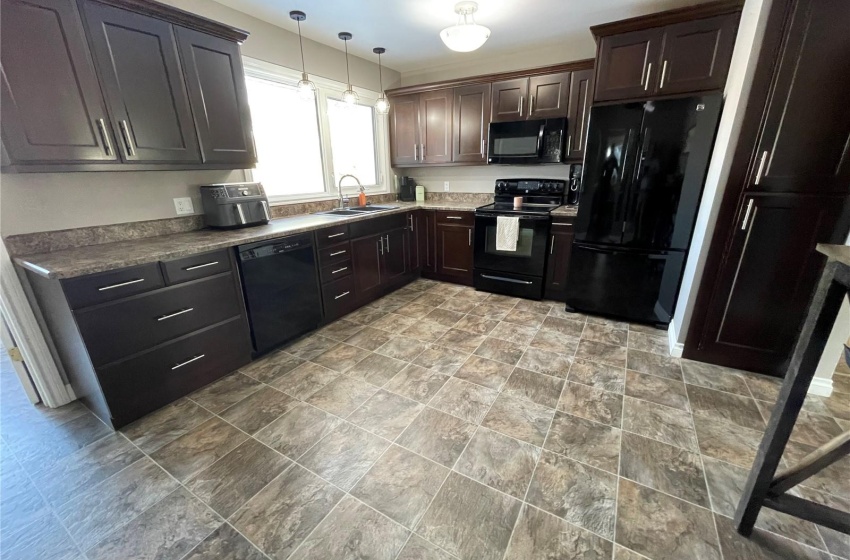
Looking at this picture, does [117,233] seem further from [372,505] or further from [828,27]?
[828,27]

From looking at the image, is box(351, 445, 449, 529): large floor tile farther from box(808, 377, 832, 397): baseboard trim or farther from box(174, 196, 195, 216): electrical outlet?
box(808, 377, 832, 397): baseboard trim

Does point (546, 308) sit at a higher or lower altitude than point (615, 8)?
lower

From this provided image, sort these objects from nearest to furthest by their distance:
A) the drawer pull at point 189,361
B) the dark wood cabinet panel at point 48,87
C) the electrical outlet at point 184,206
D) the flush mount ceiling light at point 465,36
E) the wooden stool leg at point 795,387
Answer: the wooden stool leg at point 795,387 < the dark wood cabinet panel at point 48,87 < the drawer pull at point 189,361 < the flush mount ceiling light at point 465,36 < the electrical outlet at point 184,206

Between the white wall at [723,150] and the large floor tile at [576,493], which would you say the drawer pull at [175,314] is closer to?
the large floor tile at [576,493]

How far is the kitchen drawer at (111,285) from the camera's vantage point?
1552 mm

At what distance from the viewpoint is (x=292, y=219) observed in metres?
2.95

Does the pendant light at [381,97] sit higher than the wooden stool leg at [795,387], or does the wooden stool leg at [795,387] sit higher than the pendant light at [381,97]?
the pendant light at [381,97]

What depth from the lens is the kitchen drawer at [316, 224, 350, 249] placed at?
2740 mm

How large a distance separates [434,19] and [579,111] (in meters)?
1.53

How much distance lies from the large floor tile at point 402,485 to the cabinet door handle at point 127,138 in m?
2.15

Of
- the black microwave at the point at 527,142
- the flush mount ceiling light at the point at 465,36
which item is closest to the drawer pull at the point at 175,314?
the flush mount ceiling light at the point at 465,36

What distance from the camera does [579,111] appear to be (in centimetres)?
318

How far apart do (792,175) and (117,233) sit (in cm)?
400

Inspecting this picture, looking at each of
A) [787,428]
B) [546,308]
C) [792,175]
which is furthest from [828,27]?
[546,308]
